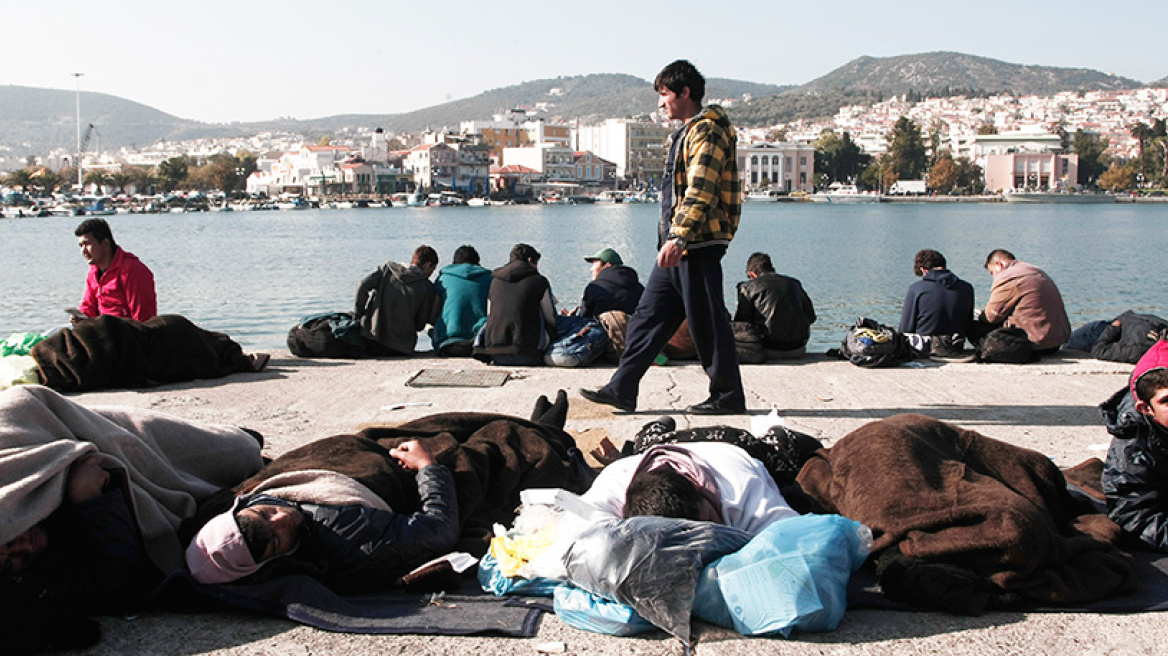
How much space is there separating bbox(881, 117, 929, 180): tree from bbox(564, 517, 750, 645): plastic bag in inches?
5986

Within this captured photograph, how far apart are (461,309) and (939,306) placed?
4.08 metres

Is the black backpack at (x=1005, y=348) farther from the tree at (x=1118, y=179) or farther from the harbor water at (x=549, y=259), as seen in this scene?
the tree at (x=1118, y=179)

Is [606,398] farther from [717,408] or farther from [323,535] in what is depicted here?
[323,535]

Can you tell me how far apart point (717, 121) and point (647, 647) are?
136 inches

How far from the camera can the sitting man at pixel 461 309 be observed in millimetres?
8570

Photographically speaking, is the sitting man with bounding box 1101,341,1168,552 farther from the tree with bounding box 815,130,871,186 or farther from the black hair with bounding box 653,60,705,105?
the tree with bounding box 815,130,871,186

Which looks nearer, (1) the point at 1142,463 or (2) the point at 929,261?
(1) the point at 1142,463

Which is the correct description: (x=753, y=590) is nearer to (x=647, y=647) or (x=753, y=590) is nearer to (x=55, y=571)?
(x=647, y=647)

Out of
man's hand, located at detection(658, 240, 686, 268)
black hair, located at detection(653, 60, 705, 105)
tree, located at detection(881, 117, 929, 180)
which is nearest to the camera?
man's hand, located at detection(658, 240, 686, 268)

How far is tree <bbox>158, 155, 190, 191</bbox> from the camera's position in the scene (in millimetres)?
146625

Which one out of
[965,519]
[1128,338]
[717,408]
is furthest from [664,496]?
[1128,338]

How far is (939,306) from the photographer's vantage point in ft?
28.2

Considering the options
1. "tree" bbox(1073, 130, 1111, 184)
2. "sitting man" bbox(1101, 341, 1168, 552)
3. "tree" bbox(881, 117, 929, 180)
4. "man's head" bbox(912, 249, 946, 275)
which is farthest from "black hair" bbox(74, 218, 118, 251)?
"tree" bbox(1073, 130, 1111, 184)

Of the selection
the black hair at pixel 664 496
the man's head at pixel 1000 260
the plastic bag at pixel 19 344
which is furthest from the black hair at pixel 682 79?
the plastic bag at pixel 19 344
